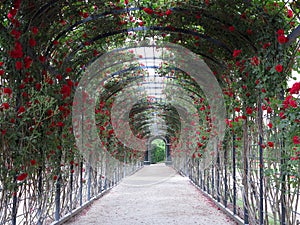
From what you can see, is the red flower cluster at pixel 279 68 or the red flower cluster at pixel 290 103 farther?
the red flower cluster at pixel 279 68

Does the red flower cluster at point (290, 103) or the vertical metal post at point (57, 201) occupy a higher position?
the red flower cluster at point (290, 103)

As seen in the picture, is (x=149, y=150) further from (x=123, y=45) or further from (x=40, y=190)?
(x=40, y=190)

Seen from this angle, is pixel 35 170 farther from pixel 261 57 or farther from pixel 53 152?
pixel 261 57

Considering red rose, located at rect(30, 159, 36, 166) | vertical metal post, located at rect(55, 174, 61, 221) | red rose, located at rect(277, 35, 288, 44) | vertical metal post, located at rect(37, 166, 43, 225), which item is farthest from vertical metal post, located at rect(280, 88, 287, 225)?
vertical metal post, located at rect(55, 174, 61, 221)

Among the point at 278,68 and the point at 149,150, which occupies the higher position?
the point at 278,68

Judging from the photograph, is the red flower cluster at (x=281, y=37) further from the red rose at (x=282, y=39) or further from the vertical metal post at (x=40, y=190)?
the vertical metal post at (x=40, y=190)

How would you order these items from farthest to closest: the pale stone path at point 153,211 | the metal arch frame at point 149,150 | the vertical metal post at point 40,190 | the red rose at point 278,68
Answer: the metal arch frame at point 149,150 → the pale stone path at point 153,211 → the vertical metal post at point 40,190 → the red rose at point 278,68

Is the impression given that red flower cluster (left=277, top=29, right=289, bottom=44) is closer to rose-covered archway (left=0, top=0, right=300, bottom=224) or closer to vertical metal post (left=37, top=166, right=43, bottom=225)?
rose-covered archway (left=0, top=0, right=300, bottom=224)

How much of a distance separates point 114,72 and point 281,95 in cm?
546

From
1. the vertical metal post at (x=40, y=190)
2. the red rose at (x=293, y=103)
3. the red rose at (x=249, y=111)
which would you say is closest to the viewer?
the red rose at (x=293, y=103)

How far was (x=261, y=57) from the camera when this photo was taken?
3996 mm

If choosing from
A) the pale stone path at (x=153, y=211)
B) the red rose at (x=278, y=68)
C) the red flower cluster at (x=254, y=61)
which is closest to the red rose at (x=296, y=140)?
the red rose at (x=278, y=68)

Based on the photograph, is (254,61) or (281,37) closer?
(281,37)

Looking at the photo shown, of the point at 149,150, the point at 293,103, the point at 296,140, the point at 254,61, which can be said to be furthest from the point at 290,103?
the point at 149,150
